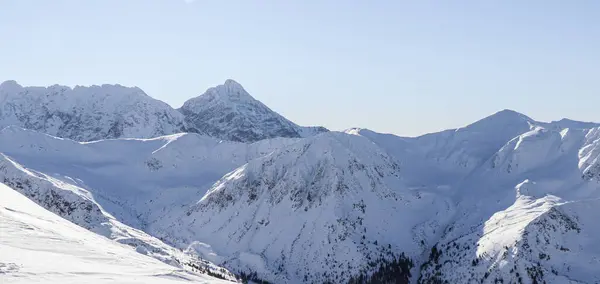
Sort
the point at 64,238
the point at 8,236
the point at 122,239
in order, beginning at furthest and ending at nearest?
the point at 122,239
the point at 64,238
the point at 8,236

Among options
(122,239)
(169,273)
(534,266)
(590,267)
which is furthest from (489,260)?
(169,273)

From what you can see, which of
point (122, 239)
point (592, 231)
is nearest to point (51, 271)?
point (122, 239)

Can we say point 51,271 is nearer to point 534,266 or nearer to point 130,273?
point 130,273

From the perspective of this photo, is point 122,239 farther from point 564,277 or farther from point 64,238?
point 564,277

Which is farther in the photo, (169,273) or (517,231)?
(517,231)

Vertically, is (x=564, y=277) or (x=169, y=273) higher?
(x=169, y=273)

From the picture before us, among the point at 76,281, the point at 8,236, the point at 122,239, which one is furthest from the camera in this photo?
the point at 122,239
